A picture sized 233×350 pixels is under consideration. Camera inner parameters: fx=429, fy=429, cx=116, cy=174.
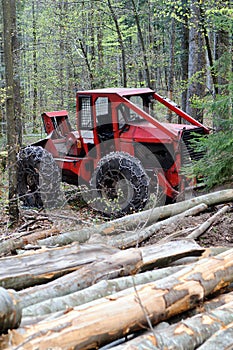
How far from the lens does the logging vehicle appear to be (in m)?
8.66

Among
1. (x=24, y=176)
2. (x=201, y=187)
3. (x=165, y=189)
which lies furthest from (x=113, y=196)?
(x=24, y=176)

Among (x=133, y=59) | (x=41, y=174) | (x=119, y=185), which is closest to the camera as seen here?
(x=119, y=185)

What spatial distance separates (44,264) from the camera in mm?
3859

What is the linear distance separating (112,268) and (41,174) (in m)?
6.54

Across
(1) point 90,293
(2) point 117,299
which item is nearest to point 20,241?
(1) point 90,293

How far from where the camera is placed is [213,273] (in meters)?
3.74

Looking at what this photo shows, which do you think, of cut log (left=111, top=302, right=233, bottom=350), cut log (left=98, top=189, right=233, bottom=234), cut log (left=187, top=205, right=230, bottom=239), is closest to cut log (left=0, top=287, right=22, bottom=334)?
cut log (left=111, top=302, right=233, bottom=350)

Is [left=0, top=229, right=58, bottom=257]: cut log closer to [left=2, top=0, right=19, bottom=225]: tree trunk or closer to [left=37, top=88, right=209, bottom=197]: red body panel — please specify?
[left=2, top=0, right=19, bottom=225]: tree trunk

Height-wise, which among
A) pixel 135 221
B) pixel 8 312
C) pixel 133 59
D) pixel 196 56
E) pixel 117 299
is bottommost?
pixel 135 221

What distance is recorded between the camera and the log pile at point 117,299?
2.75 metres

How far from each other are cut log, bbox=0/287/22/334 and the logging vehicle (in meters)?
5.87

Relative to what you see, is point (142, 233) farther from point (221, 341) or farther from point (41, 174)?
point (41, 174)

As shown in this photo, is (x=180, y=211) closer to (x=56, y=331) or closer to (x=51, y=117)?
(x=56, y=331)

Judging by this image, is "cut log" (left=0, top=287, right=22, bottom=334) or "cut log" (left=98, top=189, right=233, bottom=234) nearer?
"cut log" (left=0, top=287, right=22, bottom=334)
